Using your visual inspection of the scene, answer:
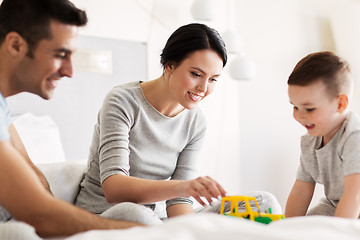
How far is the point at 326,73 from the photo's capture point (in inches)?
58.6

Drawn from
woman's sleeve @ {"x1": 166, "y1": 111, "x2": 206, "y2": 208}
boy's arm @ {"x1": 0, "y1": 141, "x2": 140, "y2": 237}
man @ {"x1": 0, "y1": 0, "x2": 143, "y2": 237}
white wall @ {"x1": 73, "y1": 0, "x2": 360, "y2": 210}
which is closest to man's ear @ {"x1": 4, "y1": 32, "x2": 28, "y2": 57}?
man @ {"x1": 0, "y1": 0, "x2": 143, "y2": 237}

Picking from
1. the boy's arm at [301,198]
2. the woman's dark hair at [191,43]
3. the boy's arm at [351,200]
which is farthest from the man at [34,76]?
the boy's arm at [301,198]

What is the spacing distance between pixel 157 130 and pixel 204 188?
49cm

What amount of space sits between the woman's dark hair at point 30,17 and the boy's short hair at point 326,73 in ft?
2.71

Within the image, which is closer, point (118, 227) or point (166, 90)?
point (118, 227)

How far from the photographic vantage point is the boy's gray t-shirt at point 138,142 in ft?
4.84

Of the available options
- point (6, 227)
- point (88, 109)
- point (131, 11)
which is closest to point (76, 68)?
point (88, 109)

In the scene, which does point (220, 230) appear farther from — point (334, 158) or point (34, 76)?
point (334, 158)

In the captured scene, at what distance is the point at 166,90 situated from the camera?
5.38 ft

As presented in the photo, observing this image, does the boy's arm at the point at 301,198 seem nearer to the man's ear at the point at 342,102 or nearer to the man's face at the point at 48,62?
the man's ear at the point at 342,102

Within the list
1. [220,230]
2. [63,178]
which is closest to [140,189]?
[63,178]

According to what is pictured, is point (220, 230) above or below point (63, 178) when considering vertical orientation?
above

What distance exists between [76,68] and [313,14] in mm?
1921

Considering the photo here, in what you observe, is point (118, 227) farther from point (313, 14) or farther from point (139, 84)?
point (313, 14)
